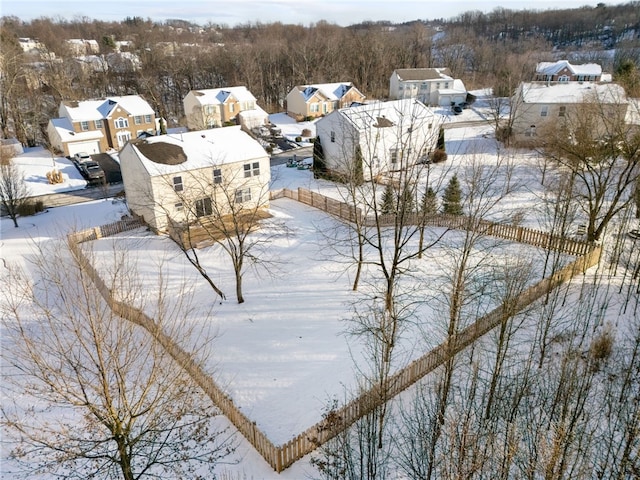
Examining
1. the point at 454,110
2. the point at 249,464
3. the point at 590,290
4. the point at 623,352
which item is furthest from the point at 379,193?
the point at 454,110

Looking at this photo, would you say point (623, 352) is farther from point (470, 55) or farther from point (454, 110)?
point (470, 55)

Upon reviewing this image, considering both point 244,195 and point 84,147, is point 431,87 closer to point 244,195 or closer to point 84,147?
point 84,147

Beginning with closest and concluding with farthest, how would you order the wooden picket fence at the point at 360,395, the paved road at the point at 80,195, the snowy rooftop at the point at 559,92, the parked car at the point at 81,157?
Result: the wooden picket fence at the point at 360,395 → the paved road at the point at 80,195 → the snowy rooftop at the point at 559,92 → the parked car at the point at 81,157

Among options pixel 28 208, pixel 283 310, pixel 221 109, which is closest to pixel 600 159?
pixel 283 310

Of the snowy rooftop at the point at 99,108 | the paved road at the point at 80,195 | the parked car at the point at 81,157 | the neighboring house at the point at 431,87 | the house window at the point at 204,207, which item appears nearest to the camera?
the house window at the point at 204,207

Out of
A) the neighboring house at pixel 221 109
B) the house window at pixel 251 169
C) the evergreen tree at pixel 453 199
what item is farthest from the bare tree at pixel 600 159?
the neighboring house at pixel 221 109

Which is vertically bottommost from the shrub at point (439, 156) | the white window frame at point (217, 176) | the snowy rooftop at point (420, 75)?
the shrub at point (439, 156)

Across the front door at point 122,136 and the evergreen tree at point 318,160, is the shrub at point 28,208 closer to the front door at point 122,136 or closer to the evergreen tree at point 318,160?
the evergreen tree at point 318,160
